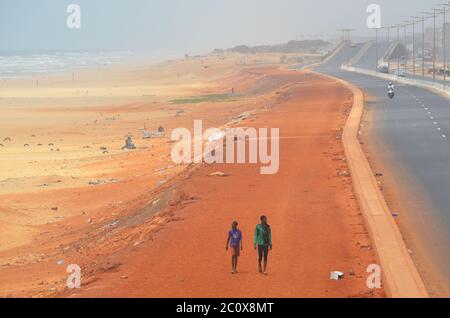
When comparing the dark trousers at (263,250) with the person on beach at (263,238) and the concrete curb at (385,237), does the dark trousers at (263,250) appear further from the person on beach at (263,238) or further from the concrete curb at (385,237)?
the concrete curb at (385,237)

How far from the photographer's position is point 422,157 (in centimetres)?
2998

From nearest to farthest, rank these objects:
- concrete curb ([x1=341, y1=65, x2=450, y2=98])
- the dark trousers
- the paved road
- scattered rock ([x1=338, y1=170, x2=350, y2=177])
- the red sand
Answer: the red sand → the dark trousers → the paved road → scattered rock ([x1=338, y1=170, x2=350, y2=177]) → concrete curb ([x1=341, y1=65, x2=450, y2=98])

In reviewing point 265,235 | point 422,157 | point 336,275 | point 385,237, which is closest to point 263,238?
point 265,235

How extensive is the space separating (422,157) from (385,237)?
1336 cm

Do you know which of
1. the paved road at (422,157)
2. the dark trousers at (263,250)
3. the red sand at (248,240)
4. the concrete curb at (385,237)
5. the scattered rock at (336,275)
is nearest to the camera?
the concrete curb at (385,237)

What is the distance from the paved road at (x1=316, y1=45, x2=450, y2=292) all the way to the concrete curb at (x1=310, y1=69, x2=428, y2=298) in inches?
20.1

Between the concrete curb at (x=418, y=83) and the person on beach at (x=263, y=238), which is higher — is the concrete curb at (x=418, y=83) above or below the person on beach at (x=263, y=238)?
above

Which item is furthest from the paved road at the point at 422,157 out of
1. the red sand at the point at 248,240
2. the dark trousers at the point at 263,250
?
the dark trousers at the point at 263,250

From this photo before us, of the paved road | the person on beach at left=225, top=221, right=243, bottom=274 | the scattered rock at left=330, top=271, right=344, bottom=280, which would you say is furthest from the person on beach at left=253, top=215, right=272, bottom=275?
the paved road

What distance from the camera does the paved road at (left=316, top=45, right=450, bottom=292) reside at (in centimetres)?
1806

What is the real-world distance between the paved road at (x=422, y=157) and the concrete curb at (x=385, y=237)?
0.51 meters

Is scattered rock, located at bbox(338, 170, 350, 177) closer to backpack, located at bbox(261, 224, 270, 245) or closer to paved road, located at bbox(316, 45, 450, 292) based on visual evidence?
paved road, located at bbox(316, 45, 450, 292)

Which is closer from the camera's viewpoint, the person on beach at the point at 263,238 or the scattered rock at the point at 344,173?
the person on beach at the point at 263,238

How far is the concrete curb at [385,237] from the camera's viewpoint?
1376 centimetres
